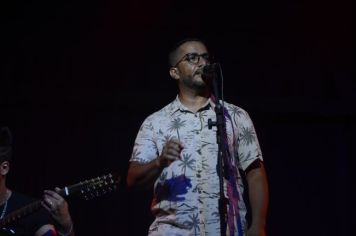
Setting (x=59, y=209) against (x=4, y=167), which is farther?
(x=4, y=167)

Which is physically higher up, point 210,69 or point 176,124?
point 210,69

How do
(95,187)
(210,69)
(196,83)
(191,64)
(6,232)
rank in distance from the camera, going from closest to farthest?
(210,69)
(196,83)
(191,64)
(95,187)
(6,232)

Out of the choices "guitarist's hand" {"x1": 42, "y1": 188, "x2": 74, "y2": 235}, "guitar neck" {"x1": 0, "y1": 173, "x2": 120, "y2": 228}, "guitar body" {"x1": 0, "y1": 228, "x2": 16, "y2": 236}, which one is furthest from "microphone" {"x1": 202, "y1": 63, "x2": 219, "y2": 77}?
"guitar body" {"x1": 0, "y1": 228, "x2": 16, "y2": 236}

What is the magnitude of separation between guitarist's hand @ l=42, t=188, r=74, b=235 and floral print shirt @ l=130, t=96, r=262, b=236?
0.67m

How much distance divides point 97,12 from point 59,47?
493 millimetres

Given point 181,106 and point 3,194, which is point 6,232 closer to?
point 3,194

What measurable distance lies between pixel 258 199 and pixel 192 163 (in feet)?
1.55

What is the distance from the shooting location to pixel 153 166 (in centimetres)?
337

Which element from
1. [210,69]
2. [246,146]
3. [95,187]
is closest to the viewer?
[210,69]

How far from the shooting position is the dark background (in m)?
5.09

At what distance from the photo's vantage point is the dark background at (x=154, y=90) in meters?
5.09

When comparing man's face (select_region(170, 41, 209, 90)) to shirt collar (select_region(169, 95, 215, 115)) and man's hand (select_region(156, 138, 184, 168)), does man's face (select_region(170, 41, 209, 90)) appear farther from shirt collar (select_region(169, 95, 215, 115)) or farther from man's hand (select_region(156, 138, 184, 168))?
man's hand (select_region(156, 138, 184, 168))

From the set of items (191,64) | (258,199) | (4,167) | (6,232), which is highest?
(191,64)

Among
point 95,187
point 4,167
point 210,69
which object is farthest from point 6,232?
point 210,69
